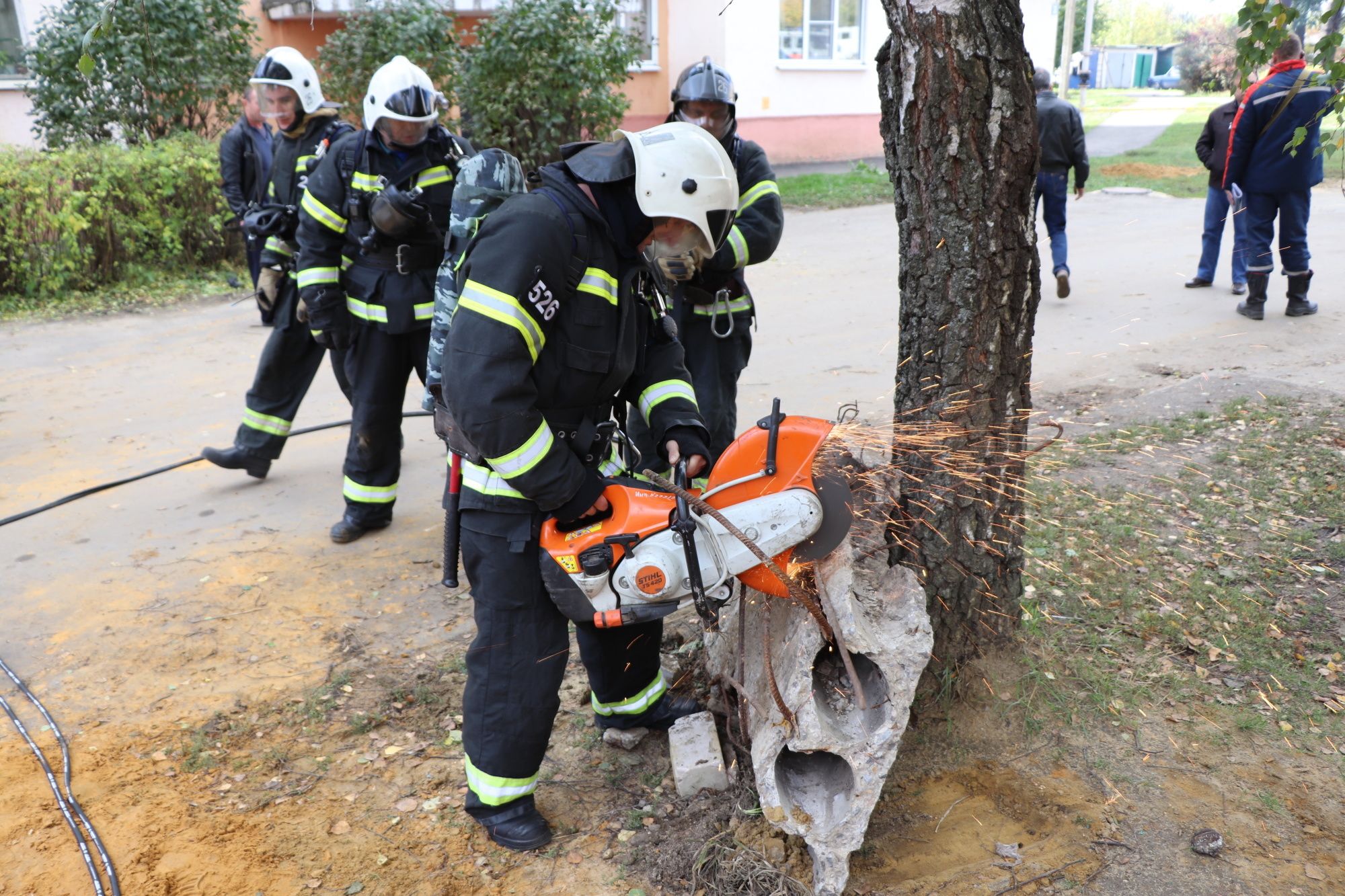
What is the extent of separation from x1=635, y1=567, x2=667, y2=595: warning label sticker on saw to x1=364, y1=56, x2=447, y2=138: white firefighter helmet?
268 cm

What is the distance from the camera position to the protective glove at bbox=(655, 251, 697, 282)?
302 centimetres

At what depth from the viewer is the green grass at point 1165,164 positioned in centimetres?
1519

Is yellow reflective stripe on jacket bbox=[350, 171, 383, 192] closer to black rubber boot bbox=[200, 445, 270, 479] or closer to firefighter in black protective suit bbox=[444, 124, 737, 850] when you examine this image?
black rubber boot bbox=[200, 445, 270, 479]

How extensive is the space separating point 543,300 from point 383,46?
36.1 ft

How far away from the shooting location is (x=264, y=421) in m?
5.15

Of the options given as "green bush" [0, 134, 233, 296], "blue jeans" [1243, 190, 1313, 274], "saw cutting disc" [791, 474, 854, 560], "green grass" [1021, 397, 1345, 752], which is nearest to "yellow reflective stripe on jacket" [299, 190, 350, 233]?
"saw cutting disc" [791, 474, 854, 560]

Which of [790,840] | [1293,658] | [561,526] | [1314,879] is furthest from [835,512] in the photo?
Result: [1293,658]

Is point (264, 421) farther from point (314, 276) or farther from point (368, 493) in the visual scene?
point (314, 276)

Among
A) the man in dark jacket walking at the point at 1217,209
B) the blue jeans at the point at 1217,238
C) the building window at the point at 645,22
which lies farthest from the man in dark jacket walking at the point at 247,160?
the building window at the point at 645,22

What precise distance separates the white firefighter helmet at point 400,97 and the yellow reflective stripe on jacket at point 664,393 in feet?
6.78

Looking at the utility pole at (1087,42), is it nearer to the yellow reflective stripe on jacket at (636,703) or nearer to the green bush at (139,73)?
the green bush at (139,73)

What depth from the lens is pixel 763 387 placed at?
22.1 feet

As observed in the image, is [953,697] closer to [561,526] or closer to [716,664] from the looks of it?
[716,664]

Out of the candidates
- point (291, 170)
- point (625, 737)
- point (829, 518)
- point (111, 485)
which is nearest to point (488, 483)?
point (829, 518)
